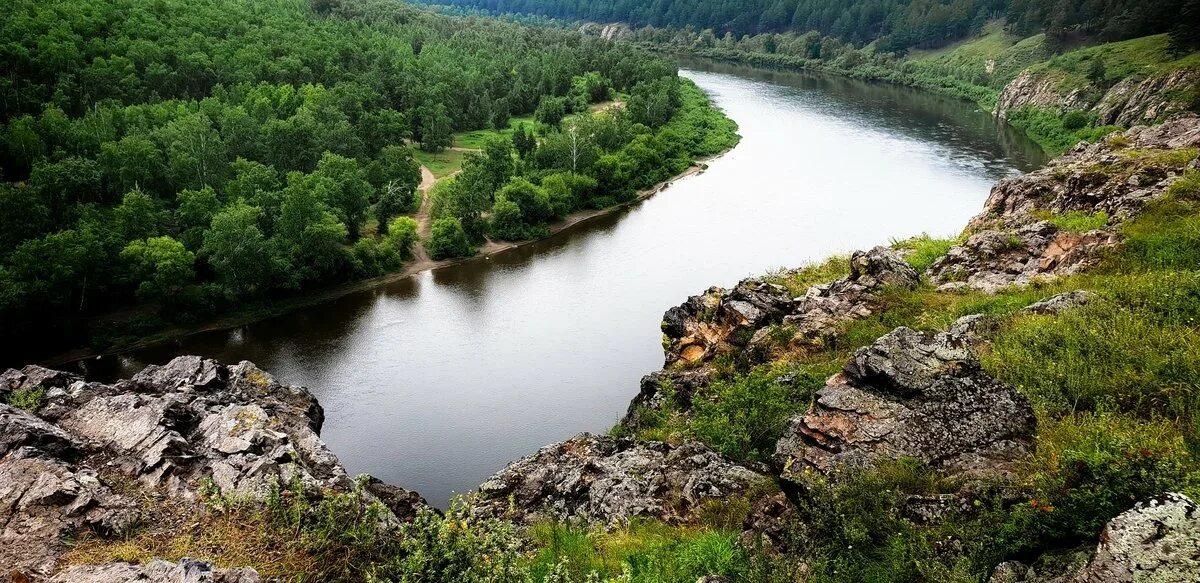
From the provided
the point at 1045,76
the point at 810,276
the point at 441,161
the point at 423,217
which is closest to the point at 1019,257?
the point at 810,276

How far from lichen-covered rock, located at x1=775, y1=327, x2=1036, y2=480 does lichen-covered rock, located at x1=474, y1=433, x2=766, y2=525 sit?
2351 millimetres

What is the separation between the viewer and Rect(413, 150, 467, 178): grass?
7762cm

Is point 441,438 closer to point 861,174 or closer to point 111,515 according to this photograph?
point 111,515

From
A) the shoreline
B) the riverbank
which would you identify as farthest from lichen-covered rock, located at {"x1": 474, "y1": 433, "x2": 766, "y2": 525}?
the riverbank

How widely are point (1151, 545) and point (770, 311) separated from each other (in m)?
20.0

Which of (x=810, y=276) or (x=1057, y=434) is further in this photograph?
(x=810, y=276)

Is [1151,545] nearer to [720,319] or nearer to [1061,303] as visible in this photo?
[1061,303]

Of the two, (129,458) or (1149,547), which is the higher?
(1149,547)

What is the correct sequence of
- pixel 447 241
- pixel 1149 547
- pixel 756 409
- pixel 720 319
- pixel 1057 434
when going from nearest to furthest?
pixel 1149 547 → pixel 1057 434 → pixel 756 409 → pixel 720 319 → pixel 447 241

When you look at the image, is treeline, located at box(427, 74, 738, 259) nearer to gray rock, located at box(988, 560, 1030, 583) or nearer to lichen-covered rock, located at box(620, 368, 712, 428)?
lichen-covered rock, located at box(620, 368, 712, 428)

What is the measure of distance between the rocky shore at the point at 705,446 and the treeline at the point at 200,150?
63.5 feet

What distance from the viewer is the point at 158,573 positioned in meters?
11.7

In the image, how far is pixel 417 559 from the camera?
456 inches

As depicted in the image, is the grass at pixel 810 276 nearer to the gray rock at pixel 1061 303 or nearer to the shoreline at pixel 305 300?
the gray rock at pixel 1061 303
